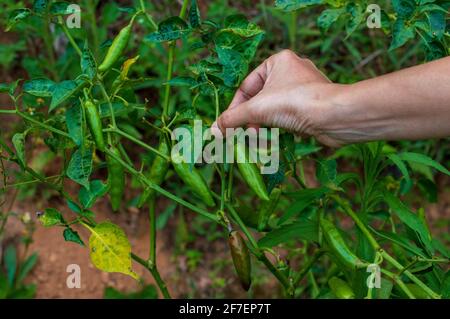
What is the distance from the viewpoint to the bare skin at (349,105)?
1157 millimetres

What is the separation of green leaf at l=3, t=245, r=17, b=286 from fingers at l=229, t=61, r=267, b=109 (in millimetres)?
1341

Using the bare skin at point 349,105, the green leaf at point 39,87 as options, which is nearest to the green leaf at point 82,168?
the green leaf at point 39,87

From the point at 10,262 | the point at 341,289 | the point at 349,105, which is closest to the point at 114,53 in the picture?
the point at 349,105

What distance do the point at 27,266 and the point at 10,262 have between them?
0.06m

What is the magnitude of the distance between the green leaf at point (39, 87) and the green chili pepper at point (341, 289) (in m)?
0.72

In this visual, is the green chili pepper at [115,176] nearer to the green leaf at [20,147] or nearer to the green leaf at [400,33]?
the green leaf at [20,147]

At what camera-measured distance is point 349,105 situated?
1212mm

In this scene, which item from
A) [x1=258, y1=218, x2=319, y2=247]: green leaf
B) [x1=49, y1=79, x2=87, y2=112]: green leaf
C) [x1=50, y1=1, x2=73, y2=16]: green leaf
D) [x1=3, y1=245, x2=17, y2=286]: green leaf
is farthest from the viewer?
[x1=3, y1=245, x2=17, y2=286]: green leaf

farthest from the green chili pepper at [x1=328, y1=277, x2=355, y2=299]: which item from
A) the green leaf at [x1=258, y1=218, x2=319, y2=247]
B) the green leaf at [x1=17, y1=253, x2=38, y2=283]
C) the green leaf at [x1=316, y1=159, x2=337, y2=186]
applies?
the green leaf at [x1=17, y1=253, x2=38, y2=283]

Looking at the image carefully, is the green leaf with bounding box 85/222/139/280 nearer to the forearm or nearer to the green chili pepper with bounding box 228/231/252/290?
the green chili pepper with bounding box 228/231/252/290

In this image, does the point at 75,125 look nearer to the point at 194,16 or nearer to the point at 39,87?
the point at 39,87

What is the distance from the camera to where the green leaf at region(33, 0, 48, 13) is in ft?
4.38

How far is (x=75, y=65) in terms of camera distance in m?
2.57
